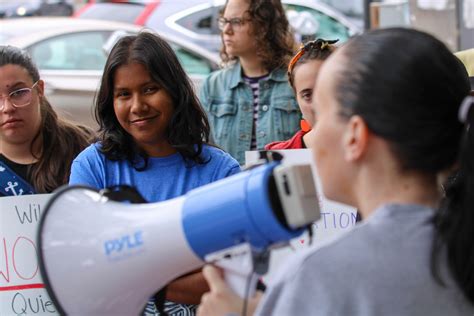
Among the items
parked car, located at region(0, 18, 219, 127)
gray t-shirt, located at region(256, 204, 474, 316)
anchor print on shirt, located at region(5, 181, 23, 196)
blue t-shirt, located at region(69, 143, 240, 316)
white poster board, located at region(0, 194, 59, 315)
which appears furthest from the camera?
parked car, located at region(0, 18, 219, 127)

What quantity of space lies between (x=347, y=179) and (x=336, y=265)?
6.7 inches

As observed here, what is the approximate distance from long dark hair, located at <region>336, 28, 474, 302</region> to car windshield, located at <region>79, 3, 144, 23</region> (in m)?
6.96

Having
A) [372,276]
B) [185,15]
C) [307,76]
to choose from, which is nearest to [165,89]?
[307,76]

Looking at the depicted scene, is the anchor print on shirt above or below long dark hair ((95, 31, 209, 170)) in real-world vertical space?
below

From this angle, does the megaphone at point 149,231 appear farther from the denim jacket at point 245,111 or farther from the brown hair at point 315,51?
the denim jacket at point 245,111

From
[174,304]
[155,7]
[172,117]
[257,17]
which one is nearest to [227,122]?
[257,17]

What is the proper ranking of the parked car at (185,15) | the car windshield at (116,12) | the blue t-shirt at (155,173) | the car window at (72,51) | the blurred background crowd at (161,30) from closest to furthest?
the blue t-shirt at (155,173), the blurred background crowd at (161,30), the car window at (72,51), the parked car at (185,15), the car windshield at (116,12)

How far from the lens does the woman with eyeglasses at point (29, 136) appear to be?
2.96 meters

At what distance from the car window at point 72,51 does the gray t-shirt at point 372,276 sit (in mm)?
5989

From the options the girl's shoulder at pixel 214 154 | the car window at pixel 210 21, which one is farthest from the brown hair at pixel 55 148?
the car window at pixel 210 21

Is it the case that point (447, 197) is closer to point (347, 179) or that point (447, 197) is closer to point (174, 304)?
point (347, 179)

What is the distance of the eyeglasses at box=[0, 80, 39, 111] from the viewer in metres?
3.09

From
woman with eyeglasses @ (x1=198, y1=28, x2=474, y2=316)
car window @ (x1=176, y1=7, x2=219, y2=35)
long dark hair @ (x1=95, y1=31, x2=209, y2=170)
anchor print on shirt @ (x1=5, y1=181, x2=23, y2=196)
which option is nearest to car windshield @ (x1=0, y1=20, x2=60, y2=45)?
car window @ (x1=176, y1=7, x2=219, y2=35)

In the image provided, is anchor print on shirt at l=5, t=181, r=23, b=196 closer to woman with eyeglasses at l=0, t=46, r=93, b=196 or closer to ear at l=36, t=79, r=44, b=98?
woman with eyeglasses at l=0, t=46, r=93, b=196
